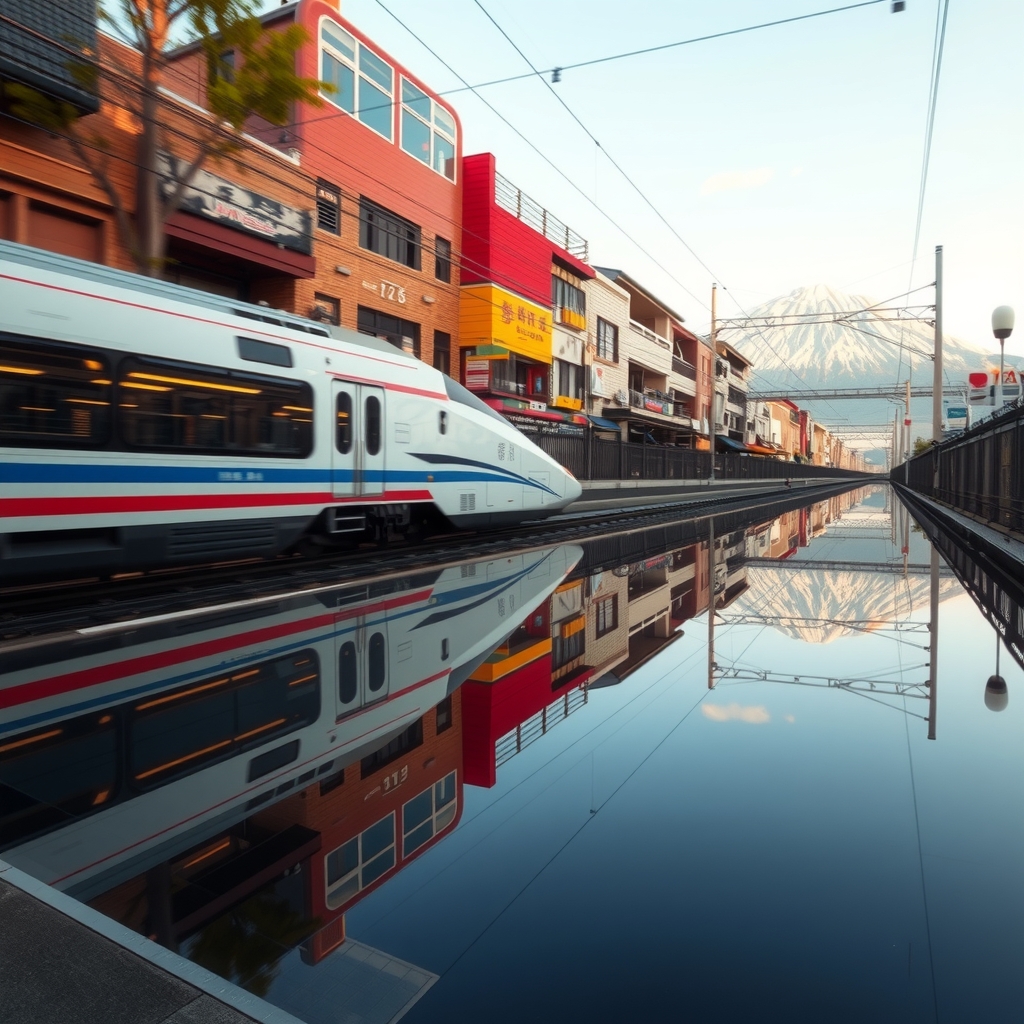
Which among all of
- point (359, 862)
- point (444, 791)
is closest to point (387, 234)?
point (444, 791)

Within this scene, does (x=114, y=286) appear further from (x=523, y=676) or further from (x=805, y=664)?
(x=805, y=664)

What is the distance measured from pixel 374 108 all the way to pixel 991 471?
65.4 feet

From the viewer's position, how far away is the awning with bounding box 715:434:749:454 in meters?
65.0

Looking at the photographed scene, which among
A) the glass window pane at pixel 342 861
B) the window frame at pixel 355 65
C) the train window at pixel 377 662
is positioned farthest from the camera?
the window frame at pixel 355 65

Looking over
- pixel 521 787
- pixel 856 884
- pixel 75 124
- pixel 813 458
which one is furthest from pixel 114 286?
pixel 813 458

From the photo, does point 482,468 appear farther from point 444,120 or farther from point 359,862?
point 444,120

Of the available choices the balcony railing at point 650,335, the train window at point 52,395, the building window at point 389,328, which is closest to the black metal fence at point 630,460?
the building window at point 389,328

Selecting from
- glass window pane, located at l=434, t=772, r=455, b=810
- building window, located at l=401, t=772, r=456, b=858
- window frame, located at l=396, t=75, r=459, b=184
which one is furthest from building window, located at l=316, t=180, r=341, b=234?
building window, located at l=401, t=772, r=456, b=858

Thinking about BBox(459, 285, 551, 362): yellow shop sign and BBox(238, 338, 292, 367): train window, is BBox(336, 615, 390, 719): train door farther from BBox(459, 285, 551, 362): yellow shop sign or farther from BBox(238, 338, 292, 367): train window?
BBox(459, 285, 551, 362): yellow shop sign

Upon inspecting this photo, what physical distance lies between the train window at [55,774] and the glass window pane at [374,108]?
80.1 feet

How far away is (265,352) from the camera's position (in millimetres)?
10227

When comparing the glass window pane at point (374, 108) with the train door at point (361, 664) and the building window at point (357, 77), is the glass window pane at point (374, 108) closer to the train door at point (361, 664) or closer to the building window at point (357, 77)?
the building window at point (357, 77)

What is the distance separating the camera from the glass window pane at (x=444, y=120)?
2894 cm

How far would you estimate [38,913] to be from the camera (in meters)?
2.21
